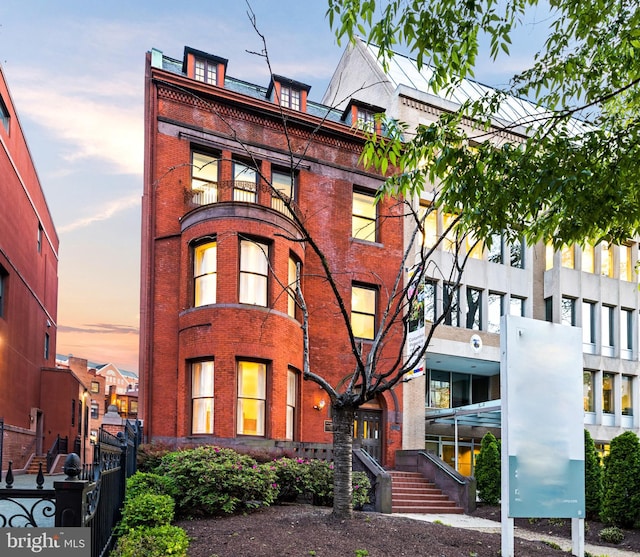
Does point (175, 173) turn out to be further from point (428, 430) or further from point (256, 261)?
point (428, 430)

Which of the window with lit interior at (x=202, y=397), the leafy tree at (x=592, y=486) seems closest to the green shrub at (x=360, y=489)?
the window with lit interior at (x=202, y=397)

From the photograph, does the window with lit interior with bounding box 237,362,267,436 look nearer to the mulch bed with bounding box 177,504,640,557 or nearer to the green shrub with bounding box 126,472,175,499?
the mulch bed with bounding box 177,504,640,557

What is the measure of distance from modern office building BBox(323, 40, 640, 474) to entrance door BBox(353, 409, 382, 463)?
0.99 meters

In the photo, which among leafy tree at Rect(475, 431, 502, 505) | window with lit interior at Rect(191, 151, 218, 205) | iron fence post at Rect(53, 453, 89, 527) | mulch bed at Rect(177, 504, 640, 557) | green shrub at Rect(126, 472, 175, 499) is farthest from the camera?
window with lit interior at Rect(191, 151, 218, 205)

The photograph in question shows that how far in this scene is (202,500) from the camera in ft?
38.5

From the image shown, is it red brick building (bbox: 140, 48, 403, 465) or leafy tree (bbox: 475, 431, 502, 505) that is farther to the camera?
leafy tree (bbox: 475, 431, 502, 505)

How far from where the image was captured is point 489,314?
26562 millimetres

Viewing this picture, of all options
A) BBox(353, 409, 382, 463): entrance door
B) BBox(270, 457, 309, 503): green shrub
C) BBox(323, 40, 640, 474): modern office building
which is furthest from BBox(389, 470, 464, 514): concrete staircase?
BBox(270, 457, 309, 503): green shrub

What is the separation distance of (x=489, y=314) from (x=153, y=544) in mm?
20893

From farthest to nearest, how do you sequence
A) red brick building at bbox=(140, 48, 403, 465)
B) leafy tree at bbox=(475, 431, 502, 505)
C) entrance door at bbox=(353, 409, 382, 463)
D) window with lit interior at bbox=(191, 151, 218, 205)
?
entrance door at bbox=(353, 409, 382, 463) < window with lit interior at bbox=(191, 151, 218, 205) < leafy tree at bbox=(475, 431, 502, 505) < red brick building at bbox=(140, 48, 403, 465)

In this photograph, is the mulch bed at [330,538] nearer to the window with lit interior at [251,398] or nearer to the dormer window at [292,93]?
the window with lit interior at [251,398]

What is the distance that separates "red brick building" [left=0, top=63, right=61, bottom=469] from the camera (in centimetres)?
2583

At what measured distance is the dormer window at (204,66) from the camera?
2189 centimetres

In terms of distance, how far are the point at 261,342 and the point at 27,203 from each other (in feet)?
59.4
